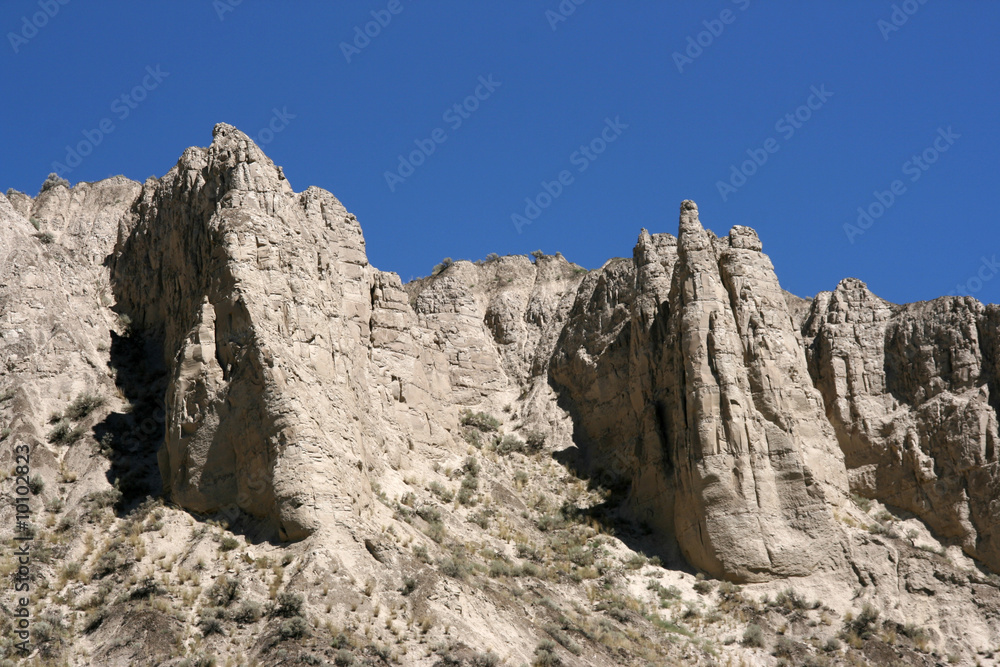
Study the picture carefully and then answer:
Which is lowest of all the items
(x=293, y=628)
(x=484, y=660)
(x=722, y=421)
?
(x=484, y=660)

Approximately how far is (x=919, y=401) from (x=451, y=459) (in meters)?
16.6

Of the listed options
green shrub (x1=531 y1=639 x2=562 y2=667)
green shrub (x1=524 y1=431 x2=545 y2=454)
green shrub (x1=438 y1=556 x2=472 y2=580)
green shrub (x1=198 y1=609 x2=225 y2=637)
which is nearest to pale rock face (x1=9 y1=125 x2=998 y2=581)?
green shrub (x1=524 y1=431 x2=545 y2=454)

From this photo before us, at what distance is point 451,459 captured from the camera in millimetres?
40531

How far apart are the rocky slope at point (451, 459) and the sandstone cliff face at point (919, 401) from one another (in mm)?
107

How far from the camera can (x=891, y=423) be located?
4284 centimetres

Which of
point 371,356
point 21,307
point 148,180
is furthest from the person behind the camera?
point 148,180

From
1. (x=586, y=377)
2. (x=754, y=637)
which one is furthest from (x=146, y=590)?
(x=586, y=377)

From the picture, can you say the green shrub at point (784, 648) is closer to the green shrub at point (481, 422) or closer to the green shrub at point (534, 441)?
the green shrub at point (534, 441)

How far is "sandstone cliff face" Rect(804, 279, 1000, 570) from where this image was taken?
39812mm

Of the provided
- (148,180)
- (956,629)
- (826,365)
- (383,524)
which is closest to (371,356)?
(383,524)

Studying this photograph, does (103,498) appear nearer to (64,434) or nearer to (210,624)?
(64,434)

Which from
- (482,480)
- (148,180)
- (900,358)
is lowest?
(482,480)

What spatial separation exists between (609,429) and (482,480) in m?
6.18

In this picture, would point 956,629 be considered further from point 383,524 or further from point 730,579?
point 383,524
